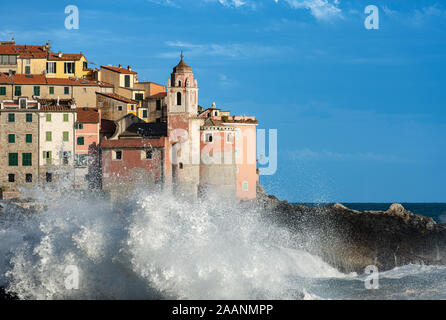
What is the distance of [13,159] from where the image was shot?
68.6m

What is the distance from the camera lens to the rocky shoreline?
184 feet

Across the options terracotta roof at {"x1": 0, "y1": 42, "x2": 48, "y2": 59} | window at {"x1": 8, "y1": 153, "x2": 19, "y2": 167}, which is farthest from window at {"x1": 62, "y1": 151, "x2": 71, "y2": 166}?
terracotta roof at {"x1": 0, "y1": 42, "x2": 48, "y2": 59}

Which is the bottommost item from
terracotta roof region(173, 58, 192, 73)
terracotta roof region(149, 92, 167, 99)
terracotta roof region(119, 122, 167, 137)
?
terracotta roof region(119, 122, 167, 137)

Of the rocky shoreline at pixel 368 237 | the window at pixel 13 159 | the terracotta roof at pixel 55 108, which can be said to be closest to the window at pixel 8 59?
the terracotta roof at pixel 55 108

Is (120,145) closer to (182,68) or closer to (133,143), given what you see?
(133,143)

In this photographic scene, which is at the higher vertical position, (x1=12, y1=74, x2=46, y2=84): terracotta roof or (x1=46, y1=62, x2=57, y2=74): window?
(x1=46, y1=62, x2=57, y2=74): window

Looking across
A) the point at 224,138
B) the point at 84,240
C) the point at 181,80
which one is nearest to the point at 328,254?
the point at 224,138

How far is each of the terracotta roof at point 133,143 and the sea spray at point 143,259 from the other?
93.7 ft

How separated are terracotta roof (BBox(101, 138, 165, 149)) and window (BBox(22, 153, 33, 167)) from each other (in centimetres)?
724

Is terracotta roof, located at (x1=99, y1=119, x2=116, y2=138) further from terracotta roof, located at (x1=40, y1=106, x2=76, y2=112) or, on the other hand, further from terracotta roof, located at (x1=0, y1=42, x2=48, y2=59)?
terracotta roof, located at (x1=0, y1=42, x2=48, y2=59)

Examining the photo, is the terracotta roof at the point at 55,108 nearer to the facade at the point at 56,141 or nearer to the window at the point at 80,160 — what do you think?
the facade at the point at 56,141

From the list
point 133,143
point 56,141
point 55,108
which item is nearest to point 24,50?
point 55,108

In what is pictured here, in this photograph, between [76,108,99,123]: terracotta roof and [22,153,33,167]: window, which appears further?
[76,108,99,123]: terracotta roof

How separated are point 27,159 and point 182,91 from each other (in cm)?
1528
